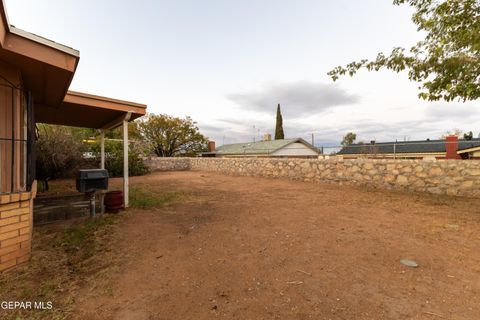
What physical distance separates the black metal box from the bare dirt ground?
3.27ft

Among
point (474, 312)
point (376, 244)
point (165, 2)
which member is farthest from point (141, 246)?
point (165, 2)

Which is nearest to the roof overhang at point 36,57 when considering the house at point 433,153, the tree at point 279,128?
the house at point 433,153

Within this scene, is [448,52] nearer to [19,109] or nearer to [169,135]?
[19,109]

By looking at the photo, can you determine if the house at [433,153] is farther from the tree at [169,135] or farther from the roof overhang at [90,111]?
the tree at [169,135]

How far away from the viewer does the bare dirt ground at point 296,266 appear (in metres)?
2.09

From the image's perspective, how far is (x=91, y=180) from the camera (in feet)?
16.4

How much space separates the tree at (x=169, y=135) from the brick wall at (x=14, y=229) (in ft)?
72.1

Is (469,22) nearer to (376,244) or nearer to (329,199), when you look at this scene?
(376,244)

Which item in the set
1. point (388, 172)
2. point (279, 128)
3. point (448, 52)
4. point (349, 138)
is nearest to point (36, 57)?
point (448, 52)

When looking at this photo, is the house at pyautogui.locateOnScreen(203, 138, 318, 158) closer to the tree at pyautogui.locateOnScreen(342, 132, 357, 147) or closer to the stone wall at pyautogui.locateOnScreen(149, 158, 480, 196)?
the stone wall at pyautogui.locateOnScreen(149, 158, 480, 196)

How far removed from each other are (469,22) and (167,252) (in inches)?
256

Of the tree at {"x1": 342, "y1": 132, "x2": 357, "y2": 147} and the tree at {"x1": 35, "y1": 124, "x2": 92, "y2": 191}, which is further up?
the tree at {"x1": 342, "y1": 132, "x2": 357, "y2": 147}

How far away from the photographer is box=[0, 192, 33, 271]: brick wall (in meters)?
2.79

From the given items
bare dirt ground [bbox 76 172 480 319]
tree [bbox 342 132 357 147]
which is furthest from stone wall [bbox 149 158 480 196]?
tree [bbox 342 132 357 147]
